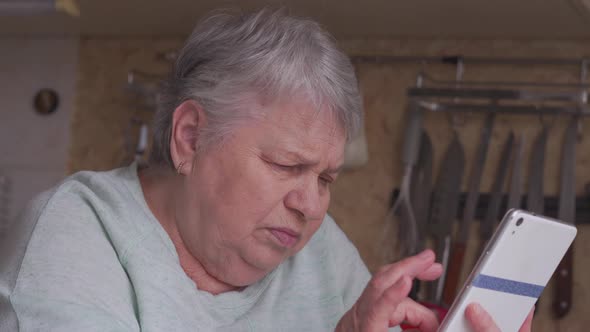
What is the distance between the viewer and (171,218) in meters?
1.01

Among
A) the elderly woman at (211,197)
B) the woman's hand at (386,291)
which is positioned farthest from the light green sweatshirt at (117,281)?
the woman's hand at (386,291)

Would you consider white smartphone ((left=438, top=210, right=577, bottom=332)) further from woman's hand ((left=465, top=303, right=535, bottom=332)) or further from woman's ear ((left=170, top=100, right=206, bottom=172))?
woman's ear ((left=170, top=100, right=206, bottom=172))

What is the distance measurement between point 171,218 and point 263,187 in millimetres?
154

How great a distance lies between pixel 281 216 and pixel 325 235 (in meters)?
0.29

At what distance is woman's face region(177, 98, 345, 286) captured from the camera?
3.01ft

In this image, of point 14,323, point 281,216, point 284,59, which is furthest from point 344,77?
point 14,323

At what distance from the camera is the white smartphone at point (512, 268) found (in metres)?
0.78

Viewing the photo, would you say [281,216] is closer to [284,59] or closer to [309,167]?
[309,167]

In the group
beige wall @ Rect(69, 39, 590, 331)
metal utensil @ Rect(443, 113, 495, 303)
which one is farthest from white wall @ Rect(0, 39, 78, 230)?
metal utensil @ Rect(443, 113, 495, 303)

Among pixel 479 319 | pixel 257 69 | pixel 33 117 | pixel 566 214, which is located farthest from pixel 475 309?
pixel 33 117

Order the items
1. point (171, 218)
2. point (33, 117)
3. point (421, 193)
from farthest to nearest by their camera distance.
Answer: point (33, 117)
point (421, 193)
point (171, 218)

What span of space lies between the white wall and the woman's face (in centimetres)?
110

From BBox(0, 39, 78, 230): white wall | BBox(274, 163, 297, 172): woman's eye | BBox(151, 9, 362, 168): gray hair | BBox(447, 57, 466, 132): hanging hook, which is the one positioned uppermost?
BBox(151, 9, 362, 168): gray hair

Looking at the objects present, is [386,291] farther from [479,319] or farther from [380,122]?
[380,122]
